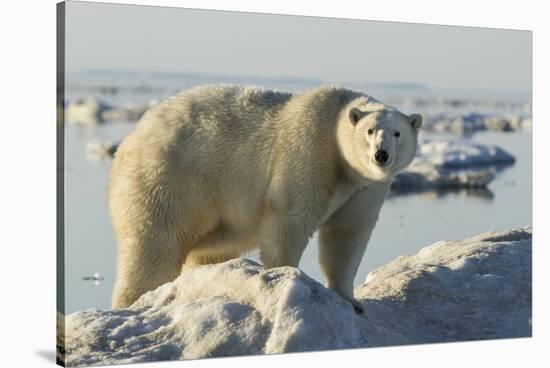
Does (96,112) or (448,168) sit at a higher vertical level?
(96,112)

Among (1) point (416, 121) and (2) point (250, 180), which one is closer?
(1) point (416, 121)

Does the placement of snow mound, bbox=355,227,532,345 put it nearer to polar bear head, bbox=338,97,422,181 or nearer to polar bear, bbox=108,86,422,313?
polar bear, bbox=108,86,422,313

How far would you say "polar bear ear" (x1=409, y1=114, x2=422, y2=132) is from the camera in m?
8.14

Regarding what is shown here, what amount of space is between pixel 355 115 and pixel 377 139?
1.13 ft

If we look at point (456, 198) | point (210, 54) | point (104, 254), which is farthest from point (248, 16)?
point (456, 198)

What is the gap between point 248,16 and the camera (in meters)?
8.62

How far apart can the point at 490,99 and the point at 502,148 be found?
105 inches

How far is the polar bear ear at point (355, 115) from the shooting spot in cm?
804

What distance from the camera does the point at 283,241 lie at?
8.11 metres

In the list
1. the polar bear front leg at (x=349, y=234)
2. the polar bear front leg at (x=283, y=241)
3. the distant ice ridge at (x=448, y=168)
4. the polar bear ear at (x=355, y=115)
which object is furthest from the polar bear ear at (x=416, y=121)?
the distant ice ridge at (x=448, y=168)

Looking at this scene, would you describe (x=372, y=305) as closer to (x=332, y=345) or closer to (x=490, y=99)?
(x=332, y=345)

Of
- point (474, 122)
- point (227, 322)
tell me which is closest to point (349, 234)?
point (227, 322)

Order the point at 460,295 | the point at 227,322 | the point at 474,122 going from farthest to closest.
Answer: the point at 474,122
the point at 460,295
the point at 227,322

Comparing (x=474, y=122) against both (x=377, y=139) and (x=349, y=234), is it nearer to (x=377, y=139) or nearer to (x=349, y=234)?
(x=349, y=234)
